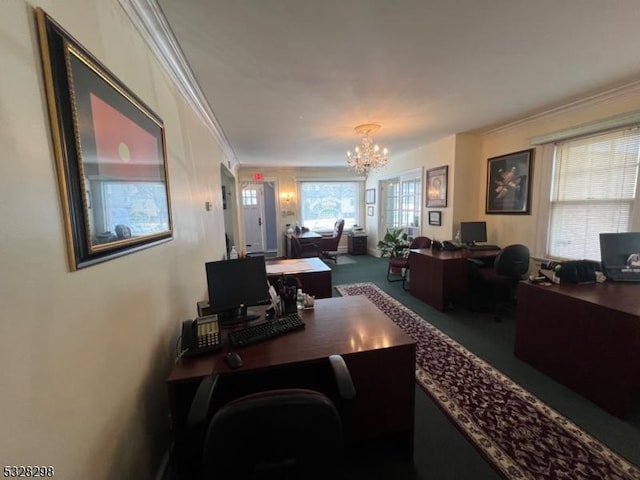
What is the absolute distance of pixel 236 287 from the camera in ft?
5.68

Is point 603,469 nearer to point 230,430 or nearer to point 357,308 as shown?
point 357,308

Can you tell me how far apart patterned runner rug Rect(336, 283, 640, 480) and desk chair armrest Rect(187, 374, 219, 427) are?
1592 millimetres

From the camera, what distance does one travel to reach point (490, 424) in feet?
5.61

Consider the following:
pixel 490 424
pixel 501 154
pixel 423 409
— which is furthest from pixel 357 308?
pixel 501 154

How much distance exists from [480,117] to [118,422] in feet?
14.2

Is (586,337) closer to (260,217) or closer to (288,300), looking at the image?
(288,300)

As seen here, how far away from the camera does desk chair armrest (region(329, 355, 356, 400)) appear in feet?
3.57

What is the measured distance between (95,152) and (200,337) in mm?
970

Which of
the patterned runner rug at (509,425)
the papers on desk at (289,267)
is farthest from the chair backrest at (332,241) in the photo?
the patterned runner rug at (509,425)

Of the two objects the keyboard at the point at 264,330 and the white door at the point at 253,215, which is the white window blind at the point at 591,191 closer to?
the keyboard at the point at 264,330

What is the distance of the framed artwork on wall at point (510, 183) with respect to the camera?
3561 mm

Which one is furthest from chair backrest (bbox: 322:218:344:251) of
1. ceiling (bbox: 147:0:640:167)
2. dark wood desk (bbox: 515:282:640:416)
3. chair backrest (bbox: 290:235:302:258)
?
dark wood desk (bbox: 515:282:640:416)

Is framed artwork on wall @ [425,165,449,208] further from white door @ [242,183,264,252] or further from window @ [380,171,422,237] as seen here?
white door @ [242,183,264,252]

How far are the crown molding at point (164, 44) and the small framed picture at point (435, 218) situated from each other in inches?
154
